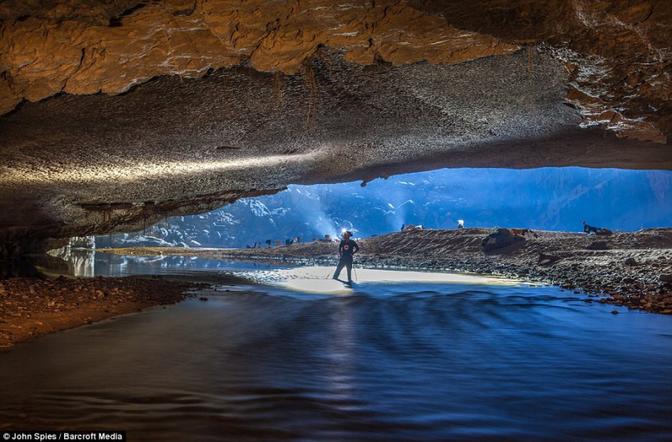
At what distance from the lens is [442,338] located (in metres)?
7.08

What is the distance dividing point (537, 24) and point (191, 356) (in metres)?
5.75

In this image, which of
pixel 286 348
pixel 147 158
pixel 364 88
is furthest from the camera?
pixel 147 158

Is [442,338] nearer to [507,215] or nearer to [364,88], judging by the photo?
Answer: [364,88]

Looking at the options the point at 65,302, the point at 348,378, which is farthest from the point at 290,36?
the point at 65,302

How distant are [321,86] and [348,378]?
445 centimetres

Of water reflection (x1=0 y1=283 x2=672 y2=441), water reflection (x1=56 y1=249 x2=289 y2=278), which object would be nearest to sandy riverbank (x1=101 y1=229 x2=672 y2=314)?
water reflection (x1=0 y1=283 x2=672 y2=441)

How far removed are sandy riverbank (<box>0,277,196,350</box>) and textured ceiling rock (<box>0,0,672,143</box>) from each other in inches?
131

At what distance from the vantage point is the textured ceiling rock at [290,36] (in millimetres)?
4383

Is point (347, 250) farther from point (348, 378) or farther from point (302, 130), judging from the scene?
point (348, 378)

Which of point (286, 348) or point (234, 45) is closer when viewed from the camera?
point (234, 45)

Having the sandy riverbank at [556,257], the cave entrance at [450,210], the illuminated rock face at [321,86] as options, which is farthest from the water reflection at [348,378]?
the cave entrance at [450,210]

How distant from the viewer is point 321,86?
6.89 meters

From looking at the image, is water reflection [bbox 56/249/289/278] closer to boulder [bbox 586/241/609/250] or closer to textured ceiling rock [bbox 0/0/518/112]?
textured ceiling rock [bbox 0/0/518/112]

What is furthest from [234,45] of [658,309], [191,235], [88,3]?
[191,235]
